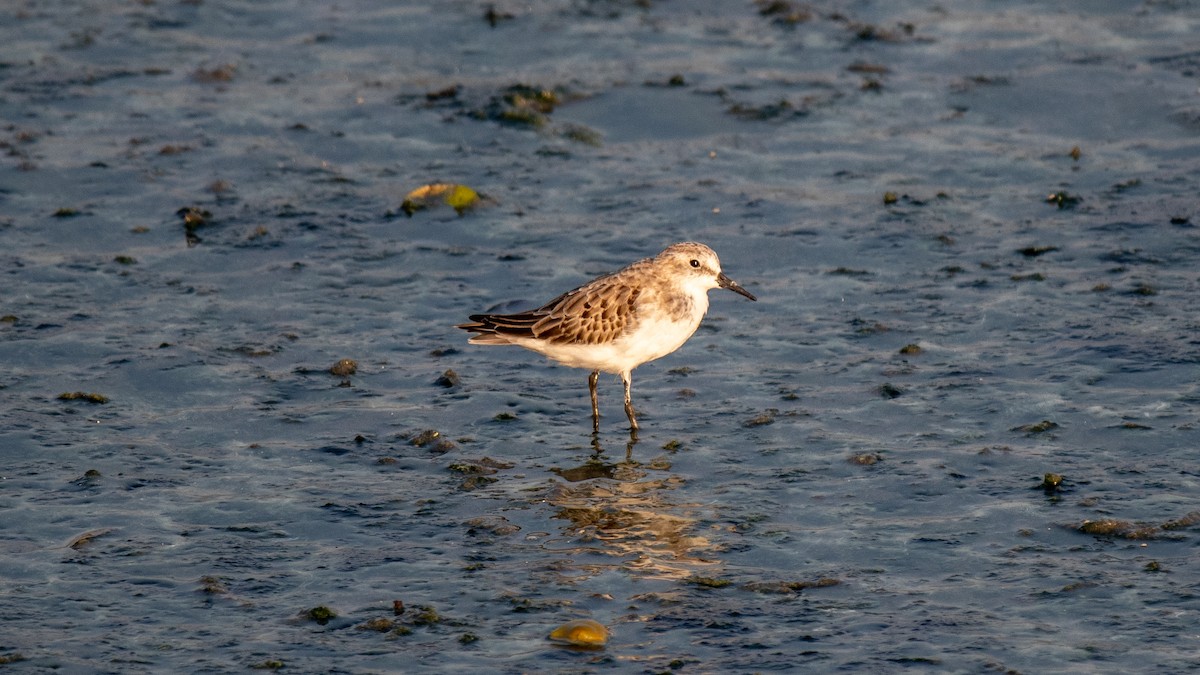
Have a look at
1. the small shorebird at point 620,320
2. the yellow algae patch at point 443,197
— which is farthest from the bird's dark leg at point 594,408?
the yellow algae patch at point 443,197

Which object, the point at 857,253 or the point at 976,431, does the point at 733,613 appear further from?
the point at 857,253

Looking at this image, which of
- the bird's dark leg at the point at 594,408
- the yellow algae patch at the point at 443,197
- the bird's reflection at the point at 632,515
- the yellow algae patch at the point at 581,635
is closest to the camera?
the yellow algae patch at the point at 581,635

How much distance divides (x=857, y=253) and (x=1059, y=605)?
5.58 meters

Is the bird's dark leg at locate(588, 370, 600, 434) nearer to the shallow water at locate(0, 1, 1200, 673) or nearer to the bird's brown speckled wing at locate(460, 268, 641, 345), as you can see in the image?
the shallow water at locate(0, 1, 1200, 673)

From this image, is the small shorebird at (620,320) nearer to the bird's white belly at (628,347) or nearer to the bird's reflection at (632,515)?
the bird's white belly at (628,347)

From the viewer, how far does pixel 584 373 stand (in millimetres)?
11938

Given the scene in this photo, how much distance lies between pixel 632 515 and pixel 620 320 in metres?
1.65

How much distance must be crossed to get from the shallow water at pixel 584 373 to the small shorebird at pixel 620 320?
0.49m

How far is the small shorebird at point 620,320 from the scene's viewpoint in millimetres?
10617

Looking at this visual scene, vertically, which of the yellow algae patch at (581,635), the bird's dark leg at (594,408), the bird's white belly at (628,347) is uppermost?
the bird's white belly at (628,347)

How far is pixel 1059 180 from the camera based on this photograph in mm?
14336

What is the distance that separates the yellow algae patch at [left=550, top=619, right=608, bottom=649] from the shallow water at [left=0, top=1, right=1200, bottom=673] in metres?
0.09

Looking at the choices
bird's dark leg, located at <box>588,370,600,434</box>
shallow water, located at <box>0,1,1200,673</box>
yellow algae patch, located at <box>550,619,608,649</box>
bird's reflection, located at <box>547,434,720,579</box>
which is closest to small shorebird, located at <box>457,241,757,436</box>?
bird's dark leg, located at <box>588,370,600,434</box>

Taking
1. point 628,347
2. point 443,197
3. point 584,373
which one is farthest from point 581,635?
point 443,197
